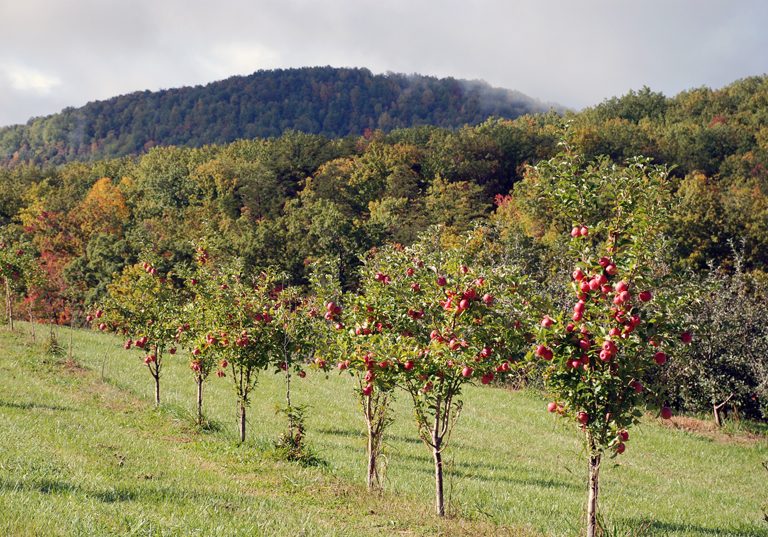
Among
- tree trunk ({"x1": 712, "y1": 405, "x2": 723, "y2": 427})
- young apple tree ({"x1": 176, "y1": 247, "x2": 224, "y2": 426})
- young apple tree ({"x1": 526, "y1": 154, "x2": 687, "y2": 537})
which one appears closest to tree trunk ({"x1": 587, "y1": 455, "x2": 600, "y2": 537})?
young apple tree ({"x1": 526, "y1": 154, "x2": 687, "y2": 537})

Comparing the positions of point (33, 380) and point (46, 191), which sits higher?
point (46, 191)

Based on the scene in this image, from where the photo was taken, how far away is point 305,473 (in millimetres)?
11273

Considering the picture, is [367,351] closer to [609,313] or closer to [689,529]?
[609,313]

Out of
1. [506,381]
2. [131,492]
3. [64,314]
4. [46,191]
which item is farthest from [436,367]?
[46,191]

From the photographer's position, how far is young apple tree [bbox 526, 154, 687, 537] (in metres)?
7.11

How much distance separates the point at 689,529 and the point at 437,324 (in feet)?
18.7

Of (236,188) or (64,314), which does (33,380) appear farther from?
(236,188)

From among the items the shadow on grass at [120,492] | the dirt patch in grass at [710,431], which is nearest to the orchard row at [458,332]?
the shadow on grass at [120,492]

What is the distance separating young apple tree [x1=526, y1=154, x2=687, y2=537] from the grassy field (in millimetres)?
708

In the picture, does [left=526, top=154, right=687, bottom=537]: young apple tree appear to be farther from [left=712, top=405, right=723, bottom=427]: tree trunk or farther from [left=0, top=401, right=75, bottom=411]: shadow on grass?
[left=712, top=405, right=723, bottom=427]: tree trunk

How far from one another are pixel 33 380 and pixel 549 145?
7876cm

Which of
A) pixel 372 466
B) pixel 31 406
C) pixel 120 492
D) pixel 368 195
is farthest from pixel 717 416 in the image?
pixel 368 195

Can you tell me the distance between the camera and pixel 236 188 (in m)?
89.9

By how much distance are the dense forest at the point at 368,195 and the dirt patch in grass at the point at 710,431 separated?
10787 millimetres
